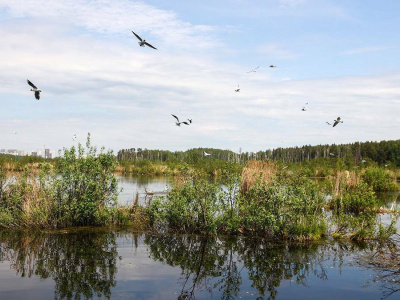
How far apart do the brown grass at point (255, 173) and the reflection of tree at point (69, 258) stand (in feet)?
25.8

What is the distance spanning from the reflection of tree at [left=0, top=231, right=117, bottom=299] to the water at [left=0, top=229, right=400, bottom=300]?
3cm

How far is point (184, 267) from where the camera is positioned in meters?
11.9

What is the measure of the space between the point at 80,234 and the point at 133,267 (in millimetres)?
4190

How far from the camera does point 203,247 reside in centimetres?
1398

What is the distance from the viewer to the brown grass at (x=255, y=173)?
20136mm

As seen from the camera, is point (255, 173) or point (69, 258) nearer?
point (69, 258)

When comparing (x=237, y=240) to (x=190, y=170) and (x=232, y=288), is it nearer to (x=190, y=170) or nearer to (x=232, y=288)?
(x=190, y=170)

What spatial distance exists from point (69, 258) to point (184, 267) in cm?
340

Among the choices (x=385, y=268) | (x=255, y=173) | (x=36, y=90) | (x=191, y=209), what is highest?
(x=36, y=90)

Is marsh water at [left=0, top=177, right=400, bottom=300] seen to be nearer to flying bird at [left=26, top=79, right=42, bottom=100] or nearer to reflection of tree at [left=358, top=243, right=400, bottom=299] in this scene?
reflection of tree at [left=358, top=243, right=400, bottom=299]

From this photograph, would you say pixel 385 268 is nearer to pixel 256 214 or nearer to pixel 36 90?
pixel 256 214

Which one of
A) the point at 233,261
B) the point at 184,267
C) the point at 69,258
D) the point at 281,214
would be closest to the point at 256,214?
the point at 281,214

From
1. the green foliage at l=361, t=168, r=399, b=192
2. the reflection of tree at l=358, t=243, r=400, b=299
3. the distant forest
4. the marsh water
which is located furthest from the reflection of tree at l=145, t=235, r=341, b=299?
the distant forest

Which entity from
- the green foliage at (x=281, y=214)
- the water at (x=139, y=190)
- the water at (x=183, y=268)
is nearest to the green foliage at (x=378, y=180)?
the water at (x=139, y=190)
